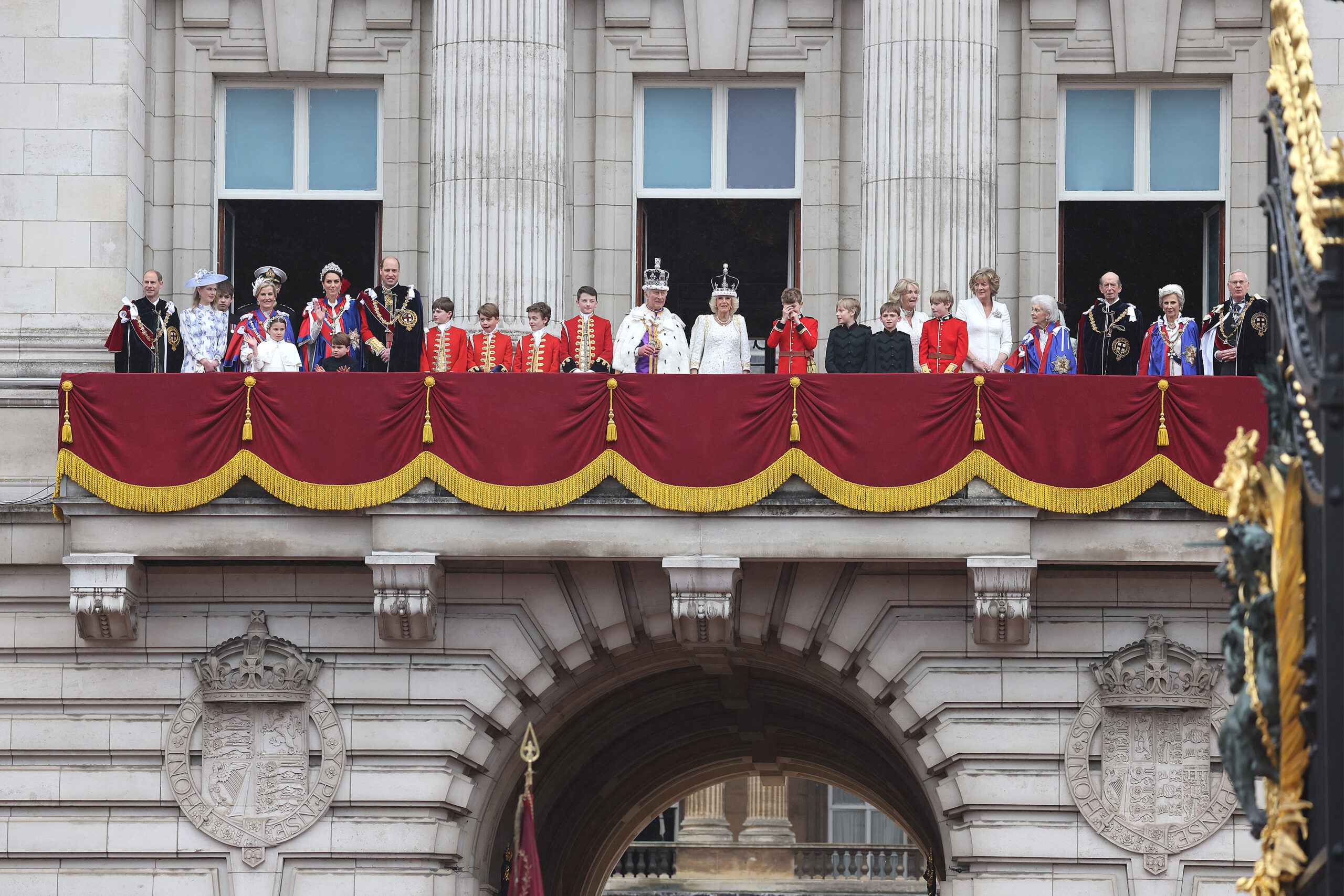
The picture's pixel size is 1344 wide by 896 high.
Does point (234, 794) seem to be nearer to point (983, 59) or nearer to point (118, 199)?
point (118, 199)

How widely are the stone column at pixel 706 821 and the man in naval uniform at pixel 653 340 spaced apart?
35.4 m

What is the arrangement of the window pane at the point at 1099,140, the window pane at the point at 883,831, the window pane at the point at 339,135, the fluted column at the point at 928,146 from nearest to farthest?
the fluted column at the point at 928,146, the window pane at the point at 1099,140, the window pane at the point at 339,135, the window pane at the point at 883,831

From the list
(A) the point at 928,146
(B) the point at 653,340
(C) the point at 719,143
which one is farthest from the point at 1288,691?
(C) the point at 719,143

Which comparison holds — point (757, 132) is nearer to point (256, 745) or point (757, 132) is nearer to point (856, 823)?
point (256, 745)

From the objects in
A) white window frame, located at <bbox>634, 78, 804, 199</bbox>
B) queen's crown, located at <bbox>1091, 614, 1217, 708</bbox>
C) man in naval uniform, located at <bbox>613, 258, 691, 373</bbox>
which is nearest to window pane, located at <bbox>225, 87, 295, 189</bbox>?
white window frame, located at <bbox>634, 78, 804, 199</bbox>

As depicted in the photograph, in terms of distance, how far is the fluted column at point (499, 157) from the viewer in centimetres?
2777

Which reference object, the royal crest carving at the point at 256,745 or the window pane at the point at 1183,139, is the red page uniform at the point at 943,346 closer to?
the window pane at the point at 1183,139

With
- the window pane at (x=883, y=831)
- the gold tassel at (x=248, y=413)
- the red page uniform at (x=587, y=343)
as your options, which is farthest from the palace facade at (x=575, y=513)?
the window pane at (x=883, y=831)

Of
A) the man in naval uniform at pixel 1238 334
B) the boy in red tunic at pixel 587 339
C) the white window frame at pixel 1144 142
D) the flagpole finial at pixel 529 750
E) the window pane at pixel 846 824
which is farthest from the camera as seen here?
the window pane at pixel 846 824

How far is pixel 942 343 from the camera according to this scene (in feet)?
83.2

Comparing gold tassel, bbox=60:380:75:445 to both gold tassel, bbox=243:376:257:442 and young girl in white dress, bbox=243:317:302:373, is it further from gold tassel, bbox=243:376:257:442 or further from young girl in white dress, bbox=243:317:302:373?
young girl in white dress, bbox=243:317:302:373

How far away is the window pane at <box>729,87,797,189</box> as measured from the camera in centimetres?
2970

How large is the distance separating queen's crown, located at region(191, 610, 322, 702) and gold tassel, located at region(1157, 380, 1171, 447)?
9.65 metres

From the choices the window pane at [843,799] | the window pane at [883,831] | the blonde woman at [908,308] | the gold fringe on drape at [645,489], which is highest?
the blonde woman at [908,308]
